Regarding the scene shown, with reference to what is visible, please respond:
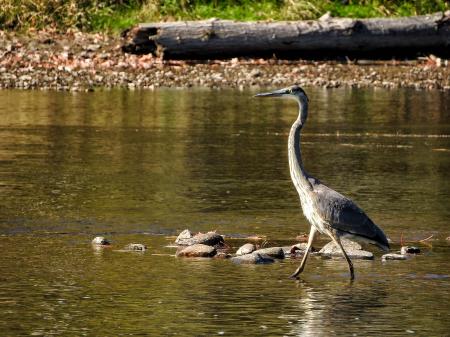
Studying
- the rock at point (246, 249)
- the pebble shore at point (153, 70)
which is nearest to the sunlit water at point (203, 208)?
the rock at point (246, 249)

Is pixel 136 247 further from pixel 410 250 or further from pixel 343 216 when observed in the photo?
pixel 410 250

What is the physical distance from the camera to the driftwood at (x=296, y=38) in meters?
31.1

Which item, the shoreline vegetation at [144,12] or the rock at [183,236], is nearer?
the rock at [183,236]

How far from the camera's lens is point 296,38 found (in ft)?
104

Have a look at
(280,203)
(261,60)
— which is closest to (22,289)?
(280,203)

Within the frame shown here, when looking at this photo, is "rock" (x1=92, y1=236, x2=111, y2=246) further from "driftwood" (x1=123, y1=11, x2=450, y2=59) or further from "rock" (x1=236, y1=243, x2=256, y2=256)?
"driftwood" (x1=123, y1=11, x2=450, y2=59)

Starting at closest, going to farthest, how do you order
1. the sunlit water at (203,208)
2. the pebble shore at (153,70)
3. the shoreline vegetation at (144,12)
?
the sunlit water at (203,208)
the pebble shore at (153,70)
the shoreline vegetation at (144,12)

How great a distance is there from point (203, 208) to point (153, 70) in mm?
15919

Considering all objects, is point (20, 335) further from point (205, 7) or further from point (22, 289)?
point (205, 7)

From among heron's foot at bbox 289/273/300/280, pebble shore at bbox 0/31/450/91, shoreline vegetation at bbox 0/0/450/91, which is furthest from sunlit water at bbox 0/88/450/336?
shoreline vegetation at bbox 0/0/450/91

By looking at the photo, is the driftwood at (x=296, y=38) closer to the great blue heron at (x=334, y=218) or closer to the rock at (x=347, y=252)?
the rock at (x=347, y=252)

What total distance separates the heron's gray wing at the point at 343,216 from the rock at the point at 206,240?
4.64ft

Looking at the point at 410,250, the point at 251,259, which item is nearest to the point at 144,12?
the point at 410,250

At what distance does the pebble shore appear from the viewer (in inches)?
1134
